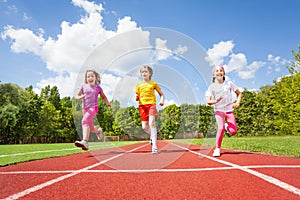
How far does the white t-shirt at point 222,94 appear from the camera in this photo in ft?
19.3

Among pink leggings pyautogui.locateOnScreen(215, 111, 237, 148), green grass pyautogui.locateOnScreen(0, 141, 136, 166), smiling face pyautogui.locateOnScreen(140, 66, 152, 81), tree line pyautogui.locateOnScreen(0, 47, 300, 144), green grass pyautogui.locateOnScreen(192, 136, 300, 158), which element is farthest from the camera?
tree line pyautogui.locateOnScreen(0, 47, 300, 144)

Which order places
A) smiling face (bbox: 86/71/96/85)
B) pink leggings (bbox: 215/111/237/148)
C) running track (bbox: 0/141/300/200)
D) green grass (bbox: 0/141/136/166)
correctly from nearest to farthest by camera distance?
running track (bbox: 0/141/300/200), green grass (bbox: 0/141/136/166), pink leggings (bbox: 215/111/237/148), smiling face (bbox: 86/71/96/85)

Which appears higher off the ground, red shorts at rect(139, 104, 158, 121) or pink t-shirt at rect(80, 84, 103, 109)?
pink t-shirt at rect(80, 84, 103, 109)

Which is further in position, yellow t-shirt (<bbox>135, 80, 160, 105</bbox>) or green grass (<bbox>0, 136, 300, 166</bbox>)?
yellow t-shirt (<bbox>135, 80, 160, 105</bbox>)

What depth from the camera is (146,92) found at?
675 centimetres

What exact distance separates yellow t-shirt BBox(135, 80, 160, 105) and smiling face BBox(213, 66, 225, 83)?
1586 mm

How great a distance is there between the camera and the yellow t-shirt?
6715mm

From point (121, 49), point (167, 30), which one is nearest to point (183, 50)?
point (167, 30)

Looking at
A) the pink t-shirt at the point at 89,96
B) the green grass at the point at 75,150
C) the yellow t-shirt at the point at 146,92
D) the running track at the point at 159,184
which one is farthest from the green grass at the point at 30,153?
the yellow t-shirt at the point at 146,92

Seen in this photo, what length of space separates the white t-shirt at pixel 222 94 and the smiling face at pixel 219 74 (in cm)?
12

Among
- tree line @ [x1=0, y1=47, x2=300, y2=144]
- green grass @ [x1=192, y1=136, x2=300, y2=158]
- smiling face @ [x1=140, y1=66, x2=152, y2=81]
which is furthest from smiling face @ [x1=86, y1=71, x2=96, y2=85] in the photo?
tree line @ [x1=0, y1=47, x2=300, y2=144]

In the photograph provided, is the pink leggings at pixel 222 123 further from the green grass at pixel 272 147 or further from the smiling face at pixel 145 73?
the smiling face at pixel 145 73

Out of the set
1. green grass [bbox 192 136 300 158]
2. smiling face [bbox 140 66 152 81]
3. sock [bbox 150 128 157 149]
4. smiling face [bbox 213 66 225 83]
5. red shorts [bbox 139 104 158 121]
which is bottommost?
green grass [bbox 192 136 300 158]

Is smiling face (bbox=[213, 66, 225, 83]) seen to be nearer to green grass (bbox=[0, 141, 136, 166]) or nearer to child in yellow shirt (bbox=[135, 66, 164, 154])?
child in yellow shirt (bbox=[135, 66, 164, 154])
